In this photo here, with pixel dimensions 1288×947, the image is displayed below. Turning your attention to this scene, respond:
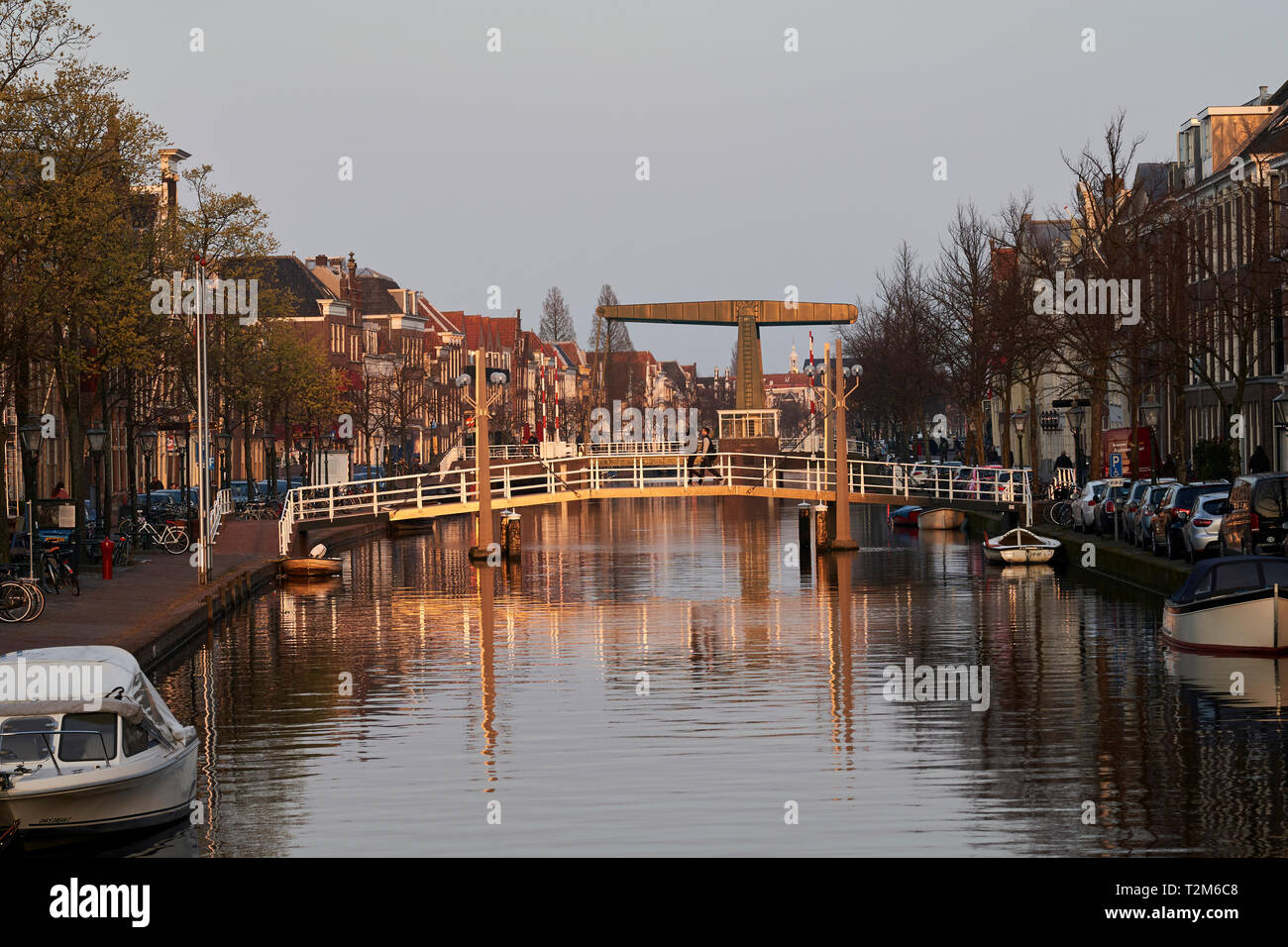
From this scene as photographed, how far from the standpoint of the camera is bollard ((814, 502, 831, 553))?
59719 mm

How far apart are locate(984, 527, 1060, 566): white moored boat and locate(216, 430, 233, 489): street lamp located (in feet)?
86.0

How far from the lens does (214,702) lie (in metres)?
27.3

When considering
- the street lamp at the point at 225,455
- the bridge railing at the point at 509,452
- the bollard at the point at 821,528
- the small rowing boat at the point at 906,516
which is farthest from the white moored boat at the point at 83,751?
the bridge railing at the point at 509,452

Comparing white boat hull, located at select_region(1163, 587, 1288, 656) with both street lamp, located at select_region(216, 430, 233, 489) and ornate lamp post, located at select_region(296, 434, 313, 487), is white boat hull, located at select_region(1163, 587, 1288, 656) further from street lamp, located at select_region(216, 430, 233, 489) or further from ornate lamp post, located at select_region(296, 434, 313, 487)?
ornate lamp post, located at select_region(296, 434, 313, 487)

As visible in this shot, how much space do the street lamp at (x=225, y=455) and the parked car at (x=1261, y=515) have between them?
36783 millimetres

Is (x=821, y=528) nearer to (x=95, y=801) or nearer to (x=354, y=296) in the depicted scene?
(x=95, y=801)

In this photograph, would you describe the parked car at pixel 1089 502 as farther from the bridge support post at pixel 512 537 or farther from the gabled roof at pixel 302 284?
the gabled roof at pixel 302 284

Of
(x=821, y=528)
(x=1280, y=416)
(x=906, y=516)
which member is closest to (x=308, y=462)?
(x=906, y=516)

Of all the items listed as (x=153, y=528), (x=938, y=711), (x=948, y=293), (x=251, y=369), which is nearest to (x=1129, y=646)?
(x=938, y=711)

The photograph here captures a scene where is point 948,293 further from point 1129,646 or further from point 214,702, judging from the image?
point 214,702

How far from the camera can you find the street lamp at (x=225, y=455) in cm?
6450

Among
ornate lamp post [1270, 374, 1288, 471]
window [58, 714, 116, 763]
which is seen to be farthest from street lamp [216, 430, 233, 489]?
window [58, 714, 116, 763]
